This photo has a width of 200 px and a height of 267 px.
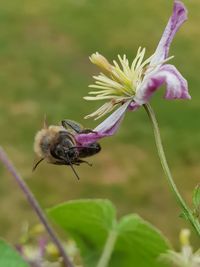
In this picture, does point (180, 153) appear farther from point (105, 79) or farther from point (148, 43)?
point (105, 79)

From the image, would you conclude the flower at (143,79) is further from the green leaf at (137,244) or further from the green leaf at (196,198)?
the green leaf at (137,244)

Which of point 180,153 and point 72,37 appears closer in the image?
point 180,153

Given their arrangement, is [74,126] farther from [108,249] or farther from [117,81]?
[108,249]

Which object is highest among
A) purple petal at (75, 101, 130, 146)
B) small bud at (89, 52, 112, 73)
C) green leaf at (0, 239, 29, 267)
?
small bud at (89, 52, 112, 73)

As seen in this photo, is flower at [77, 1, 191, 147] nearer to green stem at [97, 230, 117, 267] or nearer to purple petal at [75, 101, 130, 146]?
purple petal at [75, 101, 130, 146]

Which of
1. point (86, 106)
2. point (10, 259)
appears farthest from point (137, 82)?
point (86, 106)

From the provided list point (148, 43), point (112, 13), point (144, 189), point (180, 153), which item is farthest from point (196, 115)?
point (112, 13)

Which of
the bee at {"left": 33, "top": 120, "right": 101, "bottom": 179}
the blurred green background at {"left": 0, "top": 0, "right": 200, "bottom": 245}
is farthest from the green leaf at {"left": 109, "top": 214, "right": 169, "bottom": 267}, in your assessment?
the blurred green background at {"left": 0, "top": 0, "right": 200, "bottom": 245}
